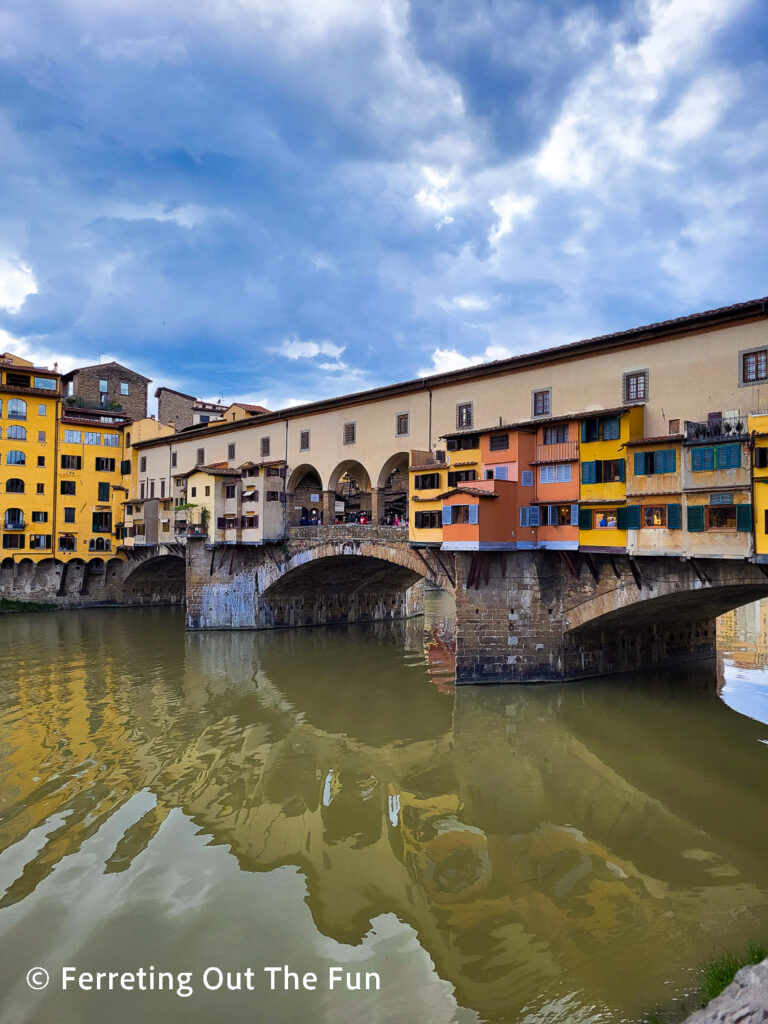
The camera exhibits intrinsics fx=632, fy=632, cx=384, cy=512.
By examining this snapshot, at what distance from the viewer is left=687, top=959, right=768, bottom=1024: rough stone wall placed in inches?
225

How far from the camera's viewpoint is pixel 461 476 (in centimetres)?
2539

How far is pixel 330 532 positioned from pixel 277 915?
23788mm

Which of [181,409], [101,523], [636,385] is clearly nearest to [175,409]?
[181,409]

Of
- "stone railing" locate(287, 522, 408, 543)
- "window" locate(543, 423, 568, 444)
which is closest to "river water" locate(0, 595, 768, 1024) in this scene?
"stone railing" locate(287, 522, 408, 543)

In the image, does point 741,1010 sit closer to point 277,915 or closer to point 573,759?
point 277,915

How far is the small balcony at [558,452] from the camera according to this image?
2245 cm

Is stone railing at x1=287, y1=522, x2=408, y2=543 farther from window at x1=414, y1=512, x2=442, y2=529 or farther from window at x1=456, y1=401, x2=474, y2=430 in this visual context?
window at x1=456, y1=401, x2=474, y2=430

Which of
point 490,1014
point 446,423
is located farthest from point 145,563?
point 490,1014

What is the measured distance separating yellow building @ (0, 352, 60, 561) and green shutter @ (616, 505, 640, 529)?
43.6 m

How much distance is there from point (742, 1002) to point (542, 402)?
2094cm

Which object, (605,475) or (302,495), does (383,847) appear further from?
(302,495)

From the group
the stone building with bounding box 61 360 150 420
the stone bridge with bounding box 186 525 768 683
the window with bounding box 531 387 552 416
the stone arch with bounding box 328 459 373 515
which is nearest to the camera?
the stone bridge with bounding box 186 525 768 683

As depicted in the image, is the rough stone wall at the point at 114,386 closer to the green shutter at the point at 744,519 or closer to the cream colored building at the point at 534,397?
the cream colored building at the point at 534,397

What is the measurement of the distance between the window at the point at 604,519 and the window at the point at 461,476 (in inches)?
198
